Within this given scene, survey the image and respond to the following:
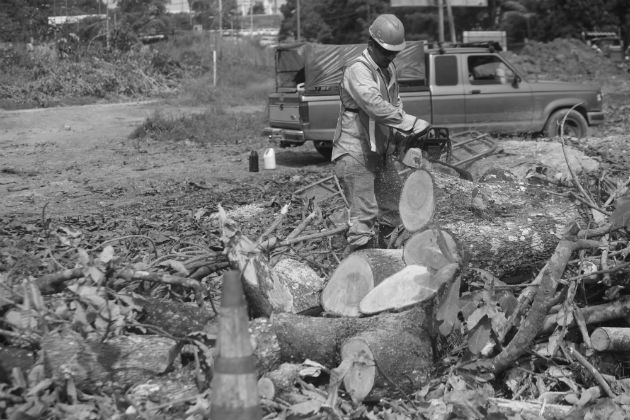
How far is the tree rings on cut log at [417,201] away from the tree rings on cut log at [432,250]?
0.49 metres

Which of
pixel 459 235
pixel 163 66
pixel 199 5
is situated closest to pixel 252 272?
pixel 459 235

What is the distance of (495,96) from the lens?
12.7 m

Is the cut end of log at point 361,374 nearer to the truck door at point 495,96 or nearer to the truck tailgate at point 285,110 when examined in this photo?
the truck tailgate at point 285,110

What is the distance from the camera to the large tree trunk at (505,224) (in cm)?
511

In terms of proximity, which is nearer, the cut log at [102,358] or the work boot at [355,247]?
the cut log at [102,358]

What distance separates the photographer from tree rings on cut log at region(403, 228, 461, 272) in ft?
14.7

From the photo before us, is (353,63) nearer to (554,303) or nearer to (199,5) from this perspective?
(554,303)

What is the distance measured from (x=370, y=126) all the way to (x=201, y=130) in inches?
430

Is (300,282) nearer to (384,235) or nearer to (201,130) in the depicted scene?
(384,235)

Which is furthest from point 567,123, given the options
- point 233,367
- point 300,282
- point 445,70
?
point 233,367

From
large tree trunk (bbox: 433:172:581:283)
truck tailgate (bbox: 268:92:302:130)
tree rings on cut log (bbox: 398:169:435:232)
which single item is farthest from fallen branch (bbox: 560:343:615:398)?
truck tailgate (bbox: 268:92:302:130)

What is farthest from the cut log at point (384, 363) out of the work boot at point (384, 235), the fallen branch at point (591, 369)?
the work boot at point (384, 235)

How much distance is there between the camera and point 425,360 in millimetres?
3953

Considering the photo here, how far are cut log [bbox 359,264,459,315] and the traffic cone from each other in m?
1.34
